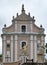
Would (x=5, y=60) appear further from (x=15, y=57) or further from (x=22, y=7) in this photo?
(x=22, y=7)

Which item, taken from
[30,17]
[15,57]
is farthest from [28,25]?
[15,57]

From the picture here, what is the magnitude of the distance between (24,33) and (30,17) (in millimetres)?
2935

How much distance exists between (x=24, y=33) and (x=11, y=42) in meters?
2.74

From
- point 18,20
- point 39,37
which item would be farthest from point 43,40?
point 18,20

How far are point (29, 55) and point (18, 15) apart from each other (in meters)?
7.09

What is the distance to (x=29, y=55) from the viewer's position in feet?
228

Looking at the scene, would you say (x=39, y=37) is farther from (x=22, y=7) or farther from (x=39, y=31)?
(x=22, y=7)

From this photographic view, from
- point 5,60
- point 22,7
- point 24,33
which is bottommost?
point 5,60

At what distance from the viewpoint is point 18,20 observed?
228ft

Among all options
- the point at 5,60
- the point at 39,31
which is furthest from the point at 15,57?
the point at 39,31

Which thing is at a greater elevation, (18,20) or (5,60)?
(18,20)

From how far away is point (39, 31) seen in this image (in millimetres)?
70312

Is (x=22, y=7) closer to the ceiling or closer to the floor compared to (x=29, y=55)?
closer to the ceiling

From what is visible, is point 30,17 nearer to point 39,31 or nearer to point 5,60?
point 39,31
